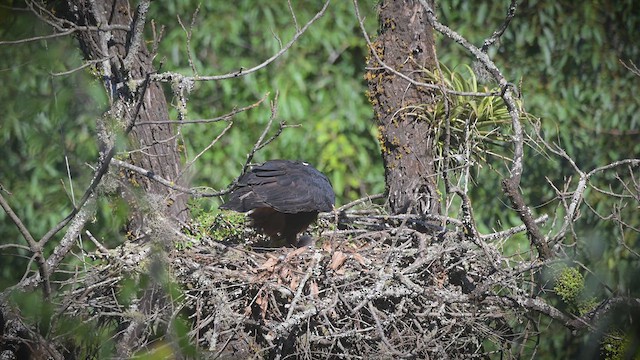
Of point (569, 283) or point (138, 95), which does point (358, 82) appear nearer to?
point (138, 95)

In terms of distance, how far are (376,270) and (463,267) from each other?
55cm

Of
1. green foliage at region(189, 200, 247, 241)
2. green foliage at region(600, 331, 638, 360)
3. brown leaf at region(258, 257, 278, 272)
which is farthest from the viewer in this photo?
green foliage at region(189, 200, 247, 241)

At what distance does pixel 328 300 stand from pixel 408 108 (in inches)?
61.5

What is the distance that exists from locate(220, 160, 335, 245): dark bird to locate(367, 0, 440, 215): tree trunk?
48 centimetres

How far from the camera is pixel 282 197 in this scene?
453 centimetres

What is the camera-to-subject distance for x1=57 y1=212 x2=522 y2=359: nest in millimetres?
3734

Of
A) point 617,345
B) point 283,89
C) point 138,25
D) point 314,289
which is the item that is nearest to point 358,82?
point 283,89

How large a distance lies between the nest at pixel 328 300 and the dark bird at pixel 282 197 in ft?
1.10

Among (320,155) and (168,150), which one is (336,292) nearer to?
(168,150)

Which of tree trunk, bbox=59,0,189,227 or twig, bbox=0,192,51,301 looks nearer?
twig, bbox=0,192,51,301

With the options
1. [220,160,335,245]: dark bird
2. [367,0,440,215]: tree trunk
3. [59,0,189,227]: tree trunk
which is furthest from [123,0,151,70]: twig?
[367,0,440,215]: tree trunk

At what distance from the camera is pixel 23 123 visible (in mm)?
1999

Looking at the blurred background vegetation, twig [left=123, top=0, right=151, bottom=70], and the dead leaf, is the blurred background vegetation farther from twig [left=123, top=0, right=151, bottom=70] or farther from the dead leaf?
twig [left=123, top=0, right=151, bottom=70]

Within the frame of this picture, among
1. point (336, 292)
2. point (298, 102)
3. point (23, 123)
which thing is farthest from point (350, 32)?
point (23, 123)
